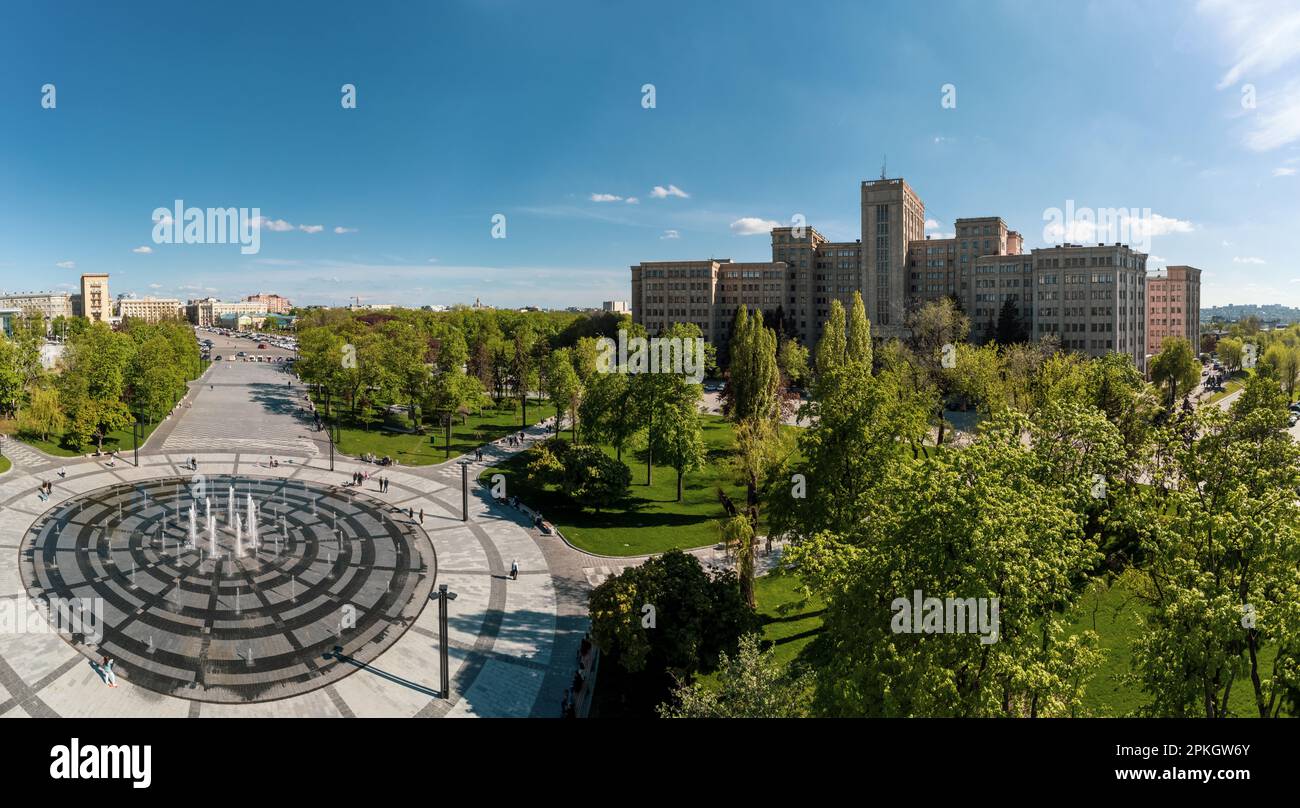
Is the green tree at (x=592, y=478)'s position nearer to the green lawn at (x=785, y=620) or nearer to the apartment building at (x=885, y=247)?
the green lawn at (x=785, y=620)

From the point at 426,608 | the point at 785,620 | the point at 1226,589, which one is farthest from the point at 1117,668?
the point at 426,608

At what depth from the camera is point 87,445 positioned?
55.9 m

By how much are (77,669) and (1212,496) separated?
3653 cm

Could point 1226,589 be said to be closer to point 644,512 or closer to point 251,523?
point 644,512

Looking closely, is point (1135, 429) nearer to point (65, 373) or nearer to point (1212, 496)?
point (1212, 496)

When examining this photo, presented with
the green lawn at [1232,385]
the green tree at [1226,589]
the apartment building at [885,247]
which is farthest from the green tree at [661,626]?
the apartment building at [885,247]

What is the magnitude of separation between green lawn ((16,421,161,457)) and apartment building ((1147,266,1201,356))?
512 feet

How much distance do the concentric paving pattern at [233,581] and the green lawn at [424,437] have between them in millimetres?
12304

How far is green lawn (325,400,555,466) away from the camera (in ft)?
198

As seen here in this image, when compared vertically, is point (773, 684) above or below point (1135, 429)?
below

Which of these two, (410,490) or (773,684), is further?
(410,490)

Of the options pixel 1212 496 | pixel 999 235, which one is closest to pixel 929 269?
pixel 999 235

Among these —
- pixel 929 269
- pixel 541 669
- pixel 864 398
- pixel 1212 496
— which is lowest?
pixel 541 669
